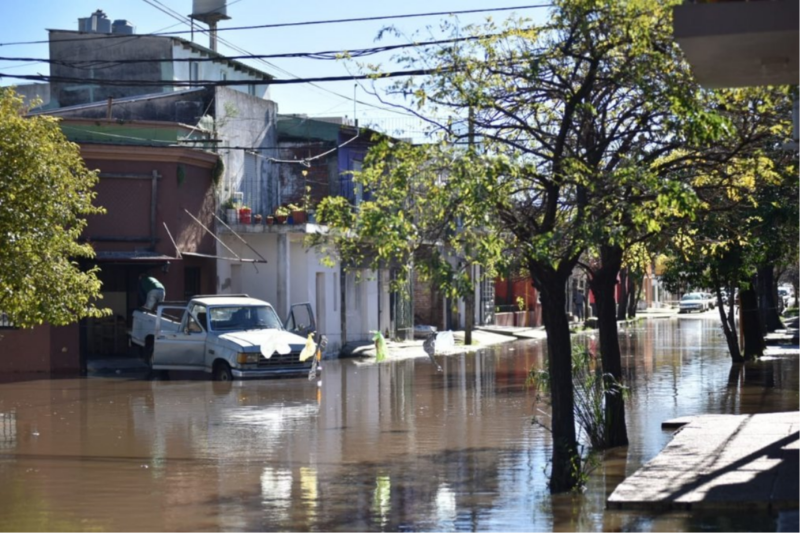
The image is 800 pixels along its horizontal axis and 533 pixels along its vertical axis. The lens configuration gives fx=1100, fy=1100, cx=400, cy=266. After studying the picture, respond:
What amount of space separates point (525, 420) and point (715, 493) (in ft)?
25.8

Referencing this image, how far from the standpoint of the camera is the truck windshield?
86.4 feet

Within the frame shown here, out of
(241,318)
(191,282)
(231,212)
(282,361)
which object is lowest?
(282,361)

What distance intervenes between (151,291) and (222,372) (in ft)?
14.7

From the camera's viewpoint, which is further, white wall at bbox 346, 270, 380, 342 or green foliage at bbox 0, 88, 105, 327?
white wall at bbox 346, 270, 380, 342

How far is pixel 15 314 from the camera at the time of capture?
1644cm

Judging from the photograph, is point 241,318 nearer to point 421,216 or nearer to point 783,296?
point 421,216

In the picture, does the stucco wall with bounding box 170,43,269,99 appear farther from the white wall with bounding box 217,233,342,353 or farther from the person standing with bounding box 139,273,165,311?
the person standing with bounding box 139,273,165,311

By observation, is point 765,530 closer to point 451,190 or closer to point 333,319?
point 451,190

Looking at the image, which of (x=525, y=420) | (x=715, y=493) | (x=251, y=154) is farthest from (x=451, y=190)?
(x=251, y=154)

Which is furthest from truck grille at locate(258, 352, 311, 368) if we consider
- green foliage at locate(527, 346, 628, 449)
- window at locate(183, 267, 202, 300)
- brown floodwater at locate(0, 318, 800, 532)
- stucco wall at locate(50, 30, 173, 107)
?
stucco wall at locate(50, 30, 173, 107)

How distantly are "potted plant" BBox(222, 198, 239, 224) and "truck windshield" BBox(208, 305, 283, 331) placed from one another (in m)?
7.44

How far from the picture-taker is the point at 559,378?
1167cm

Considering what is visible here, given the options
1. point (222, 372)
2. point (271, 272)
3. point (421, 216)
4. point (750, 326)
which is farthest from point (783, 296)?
point (421, 216)

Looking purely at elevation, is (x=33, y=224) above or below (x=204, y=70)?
below
